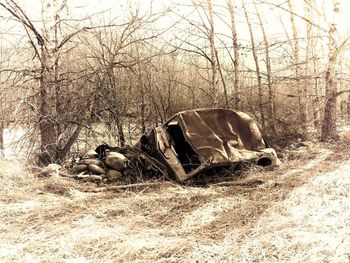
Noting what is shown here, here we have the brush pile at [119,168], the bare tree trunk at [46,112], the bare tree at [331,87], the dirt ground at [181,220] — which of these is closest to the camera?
the dirt ground at [181,220]

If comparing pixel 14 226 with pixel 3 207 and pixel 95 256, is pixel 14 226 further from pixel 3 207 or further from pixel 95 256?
pixel 95 256

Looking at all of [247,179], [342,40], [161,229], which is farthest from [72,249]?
[342,40]

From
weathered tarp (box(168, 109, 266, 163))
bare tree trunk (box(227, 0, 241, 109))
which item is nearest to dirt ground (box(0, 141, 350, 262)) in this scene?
weathered tarp (box(168, 109, 266, 163))

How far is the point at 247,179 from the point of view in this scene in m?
6.33

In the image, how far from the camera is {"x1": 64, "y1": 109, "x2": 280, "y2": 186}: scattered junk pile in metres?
6.35

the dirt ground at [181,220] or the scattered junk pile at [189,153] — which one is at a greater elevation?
the scattered junk pile at [189,153]

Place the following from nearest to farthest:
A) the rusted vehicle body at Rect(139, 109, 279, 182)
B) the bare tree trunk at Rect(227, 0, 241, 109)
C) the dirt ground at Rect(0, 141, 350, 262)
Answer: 1. the dirt ground at Rect(0, 141, 350, 262)
2. the rusted vehicle body at Rect(139, 109, 279, 182)
3. the bare tree trunk at Rect(227, 0, 241, 109)

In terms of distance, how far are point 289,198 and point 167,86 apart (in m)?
7.08

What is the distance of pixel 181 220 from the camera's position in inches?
184

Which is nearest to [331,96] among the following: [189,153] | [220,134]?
[220,134]

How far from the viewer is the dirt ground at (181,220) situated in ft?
11.8

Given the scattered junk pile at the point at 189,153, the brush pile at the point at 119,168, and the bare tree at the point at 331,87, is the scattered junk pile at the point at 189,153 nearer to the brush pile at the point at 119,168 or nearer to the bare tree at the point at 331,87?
the brush pile at the point at 119,168

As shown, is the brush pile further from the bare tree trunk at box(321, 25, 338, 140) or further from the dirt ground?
the bare tree trunk at box(321, 25, 338, 140)

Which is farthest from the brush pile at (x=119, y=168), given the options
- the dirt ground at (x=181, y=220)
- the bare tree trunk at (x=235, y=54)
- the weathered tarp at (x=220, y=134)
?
the bare tree trunk at (x=235, y=54)
